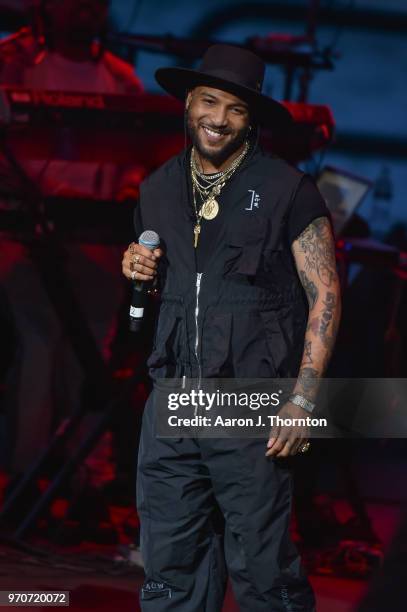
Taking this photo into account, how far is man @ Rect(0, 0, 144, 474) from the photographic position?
6129mm

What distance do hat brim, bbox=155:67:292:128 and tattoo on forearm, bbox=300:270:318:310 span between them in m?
0.49

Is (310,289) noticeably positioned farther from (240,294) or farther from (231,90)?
(231,90)

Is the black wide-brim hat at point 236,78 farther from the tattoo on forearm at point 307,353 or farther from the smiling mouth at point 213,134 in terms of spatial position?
the tattoo on forearm at point 307,353

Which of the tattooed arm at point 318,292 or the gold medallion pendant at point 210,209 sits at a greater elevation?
the gold medallion pendant at point 210,209

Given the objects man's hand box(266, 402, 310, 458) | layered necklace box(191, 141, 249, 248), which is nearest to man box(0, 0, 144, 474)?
layered necklace box(191, 141, 249, 248)

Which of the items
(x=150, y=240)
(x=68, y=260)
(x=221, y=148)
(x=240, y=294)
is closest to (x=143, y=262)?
(x=150, y=240)

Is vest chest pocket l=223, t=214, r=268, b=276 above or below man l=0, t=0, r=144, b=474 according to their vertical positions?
above

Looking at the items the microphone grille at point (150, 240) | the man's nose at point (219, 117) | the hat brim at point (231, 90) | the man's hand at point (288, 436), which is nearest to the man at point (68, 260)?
the hat brim at point (231, 90)

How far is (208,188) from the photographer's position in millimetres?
3473

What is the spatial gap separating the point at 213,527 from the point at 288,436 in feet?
1.29

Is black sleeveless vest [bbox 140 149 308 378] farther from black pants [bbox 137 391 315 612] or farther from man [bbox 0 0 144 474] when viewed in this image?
man [bbox 0 0 144 474]

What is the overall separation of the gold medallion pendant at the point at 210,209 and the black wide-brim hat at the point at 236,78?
0.28m

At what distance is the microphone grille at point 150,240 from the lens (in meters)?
3.24

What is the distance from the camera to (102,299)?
6418 mm
